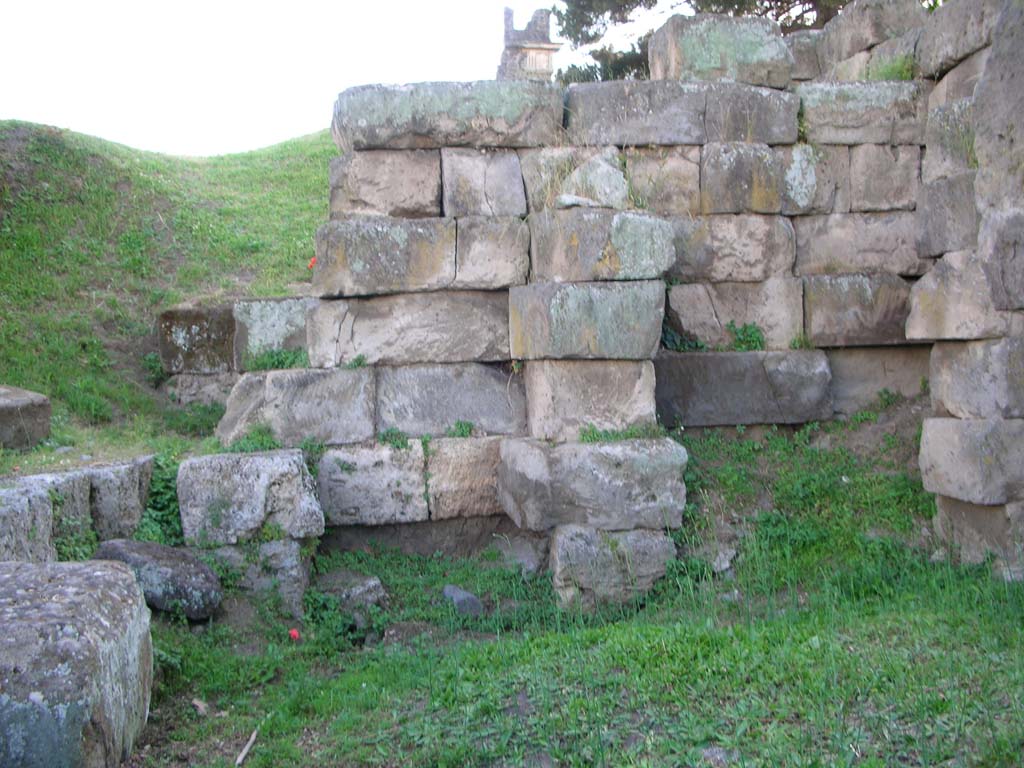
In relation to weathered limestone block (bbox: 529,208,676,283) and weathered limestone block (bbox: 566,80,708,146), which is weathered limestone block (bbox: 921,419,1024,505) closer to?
weathered limestone block (bbox: 529,208,676,283)

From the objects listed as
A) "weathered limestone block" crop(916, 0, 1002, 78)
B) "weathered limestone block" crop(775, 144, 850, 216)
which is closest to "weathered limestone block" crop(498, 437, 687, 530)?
"weathered limestone block" crop(775, 144, 850, 216)

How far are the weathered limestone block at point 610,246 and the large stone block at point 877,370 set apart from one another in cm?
177

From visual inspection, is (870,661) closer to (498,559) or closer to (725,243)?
(498,559)

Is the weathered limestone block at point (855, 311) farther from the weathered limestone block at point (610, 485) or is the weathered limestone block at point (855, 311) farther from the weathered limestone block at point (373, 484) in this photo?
the weathered limestone block at point (373, 484)

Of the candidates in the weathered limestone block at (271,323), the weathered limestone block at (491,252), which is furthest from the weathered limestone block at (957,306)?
the weathered limestone block at (271,323)

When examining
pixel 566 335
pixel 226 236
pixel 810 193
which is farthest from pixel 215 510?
pixel 226 236

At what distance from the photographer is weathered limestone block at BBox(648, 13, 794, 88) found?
7.80 meters

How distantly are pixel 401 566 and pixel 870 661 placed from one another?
3559 millimetres

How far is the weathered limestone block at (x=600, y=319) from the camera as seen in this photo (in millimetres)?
6809

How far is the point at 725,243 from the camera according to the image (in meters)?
7.69

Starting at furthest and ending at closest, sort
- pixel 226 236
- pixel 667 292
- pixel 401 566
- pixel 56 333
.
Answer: pixel 226 236, pixel 56 333, pixel 667 292, pixel 401 566

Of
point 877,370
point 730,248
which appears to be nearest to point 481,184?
point 730,248

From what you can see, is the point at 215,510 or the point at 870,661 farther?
the point at 215,510

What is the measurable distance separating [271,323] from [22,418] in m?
2.15
